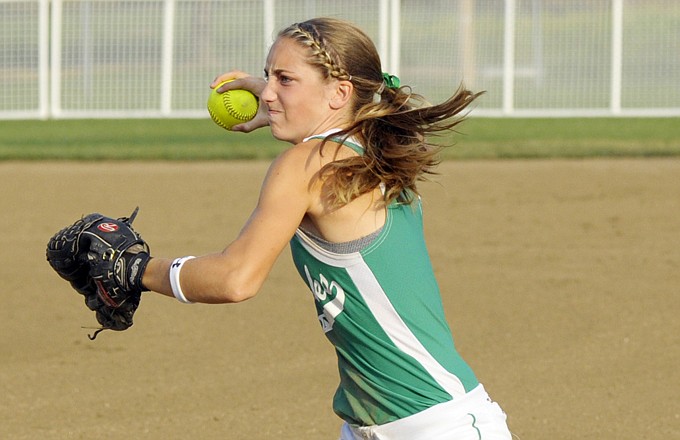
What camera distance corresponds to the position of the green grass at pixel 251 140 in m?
13.3

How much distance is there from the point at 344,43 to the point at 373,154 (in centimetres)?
32

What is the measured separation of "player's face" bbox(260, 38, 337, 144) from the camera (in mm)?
3131

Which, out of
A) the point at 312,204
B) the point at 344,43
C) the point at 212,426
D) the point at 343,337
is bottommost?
the point at 212,426

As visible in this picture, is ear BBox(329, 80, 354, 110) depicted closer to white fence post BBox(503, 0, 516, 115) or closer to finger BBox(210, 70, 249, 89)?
finger BBox(210, 70, 249, 89)

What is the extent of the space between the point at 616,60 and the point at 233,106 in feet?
47.5

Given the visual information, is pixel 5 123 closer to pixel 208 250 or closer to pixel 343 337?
pixel 208 250

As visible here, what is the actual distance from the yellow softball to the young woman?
2.42 feet

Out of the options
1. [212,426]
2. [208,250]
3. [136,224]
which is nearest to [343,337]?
[212,426]

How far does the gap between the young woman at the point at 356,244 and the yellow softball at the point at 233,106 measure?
29.0 inches

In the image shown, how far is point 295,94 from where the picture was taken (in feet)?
10.3

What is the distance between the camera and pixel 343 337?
3156 mm

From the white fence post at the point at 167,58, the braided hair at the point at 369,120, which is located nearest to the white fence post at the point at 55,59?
the white fence post at the point at 167,58

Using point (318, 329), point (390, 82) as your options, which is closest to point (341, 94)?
point (390, 82)

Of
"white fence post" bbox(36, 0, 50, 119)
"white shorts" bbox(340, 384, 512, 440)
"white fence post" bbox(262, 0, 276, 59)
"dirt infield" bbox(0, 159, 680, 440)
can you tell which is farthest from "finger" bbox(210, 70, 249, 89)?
"white fence post" bbox(36, 0, 50, 119)
